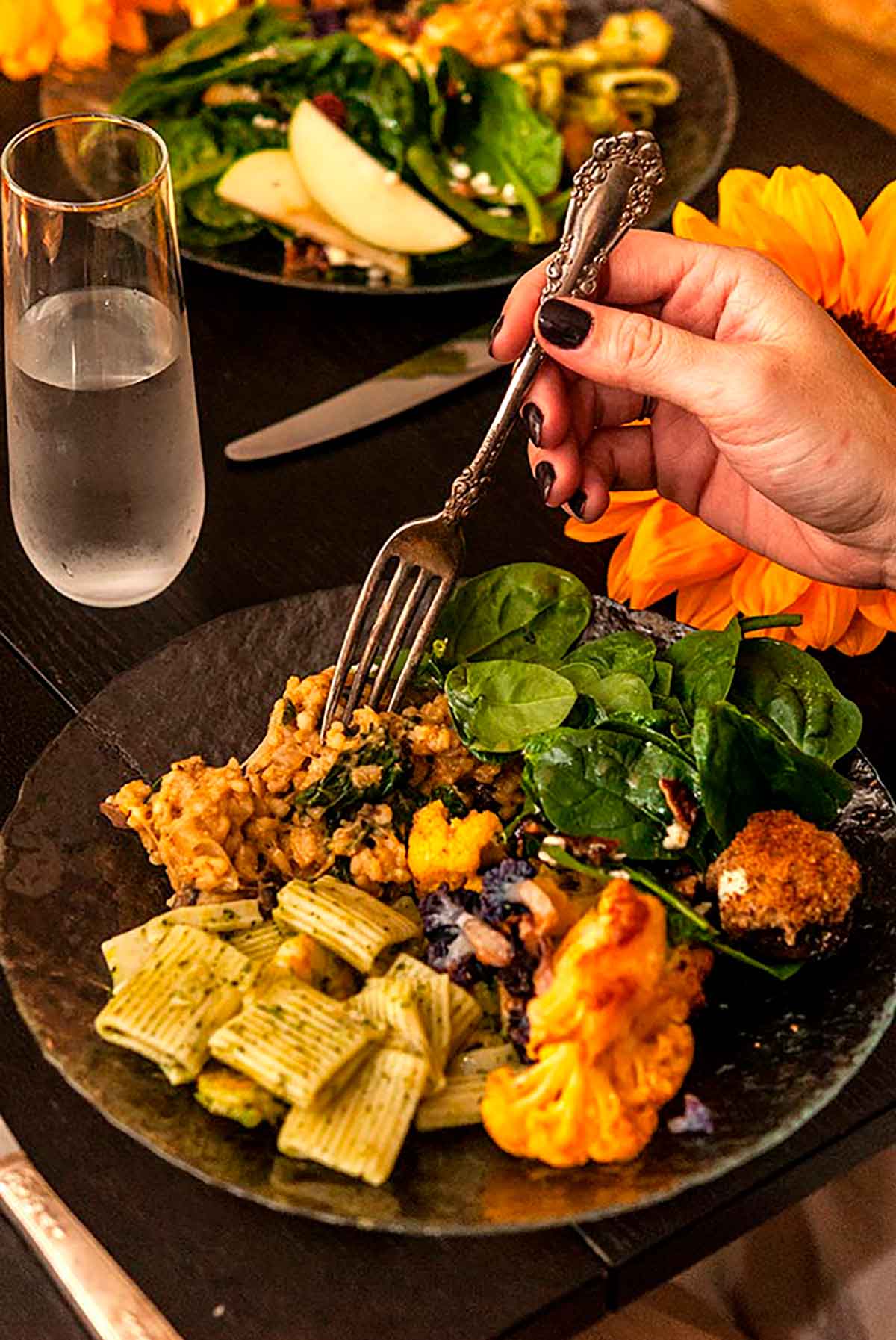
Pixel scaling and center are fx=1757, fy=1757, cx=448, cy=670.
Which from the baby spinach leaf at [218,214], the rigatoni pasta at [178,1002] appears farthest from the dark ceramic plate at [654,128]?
the rigatoni pasta at [178,1002]

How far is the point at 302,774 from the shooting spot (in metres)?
1.24

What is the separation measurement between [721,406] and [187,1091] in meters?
0.62

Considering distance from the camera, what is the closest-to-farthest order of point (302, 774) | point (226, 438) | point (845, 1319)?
1. point (302, 774)
2. point (845, 1319)
3. point (226, 438)

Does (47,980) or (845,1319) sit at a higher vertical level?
(47,980)

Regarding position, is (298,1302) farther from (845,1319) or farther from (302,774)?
(845,1319)

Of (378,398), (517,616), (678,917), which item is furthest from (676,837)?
(378,398)

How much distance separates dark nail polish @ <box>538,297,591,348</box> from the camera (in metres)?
1.29

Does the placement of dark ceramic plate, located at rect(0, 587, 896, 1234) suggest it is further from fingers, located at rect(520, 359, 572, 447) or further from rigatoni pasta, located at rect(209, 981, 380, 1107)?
fingers, located at rect(520, 359, 572, 447)

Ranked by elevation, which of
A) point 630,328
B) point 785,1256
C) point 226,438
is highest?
point 630,328

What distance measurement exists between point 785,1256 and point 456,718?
574mm

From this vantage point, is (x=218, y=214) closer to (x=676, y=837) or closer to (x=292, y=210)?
(x=292, y=210)

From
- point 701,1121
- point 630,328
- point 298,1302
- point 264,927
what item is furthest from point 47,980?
point 630,328

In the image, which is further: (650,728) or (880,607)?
(880,607)

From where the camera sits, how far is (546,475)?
4.85 feet
